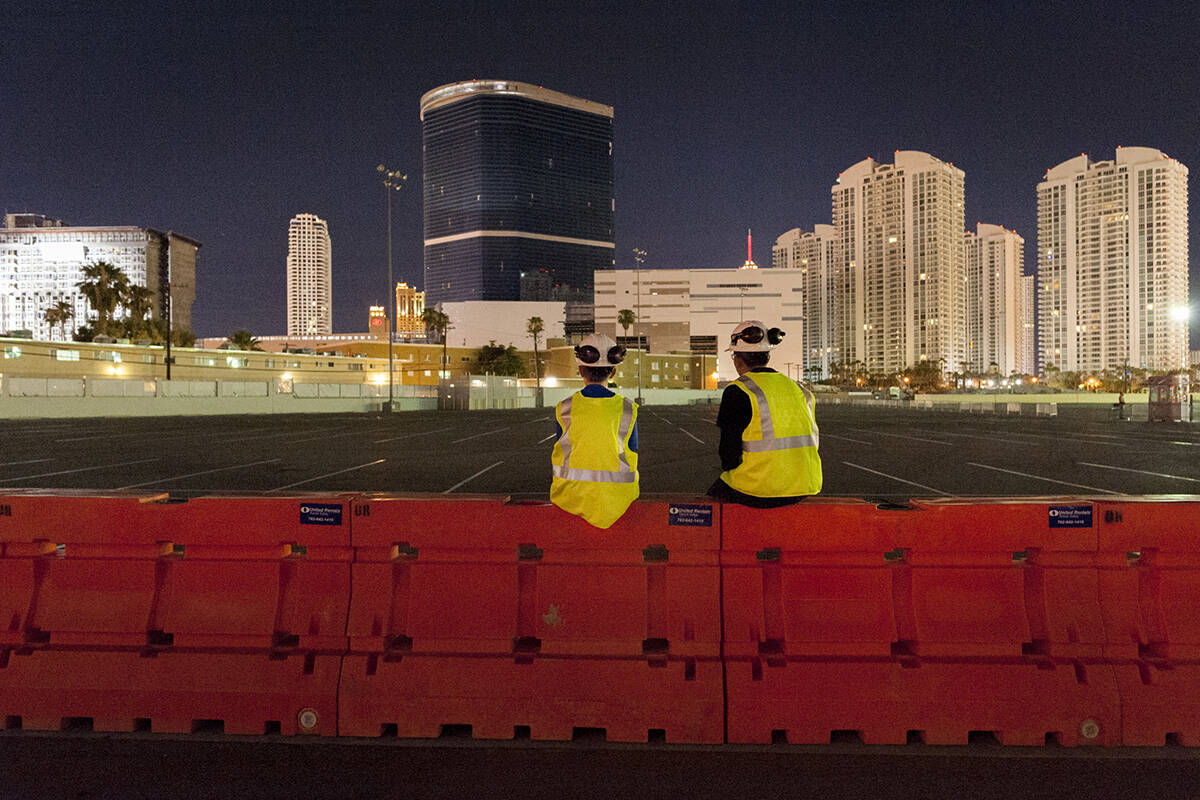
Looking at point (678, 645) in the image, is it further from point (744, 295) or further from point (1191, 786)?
point (744, 295)

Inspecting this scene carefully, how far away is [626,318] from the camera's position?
142750 millimetres

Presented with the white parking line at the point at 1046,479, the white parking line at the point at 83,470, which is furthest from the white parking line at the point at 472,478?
the white parking line at the point at 1046,479

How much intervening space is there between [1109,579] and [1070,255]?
20280 centimetres

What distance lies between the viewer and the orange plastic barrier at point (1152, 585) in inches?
146

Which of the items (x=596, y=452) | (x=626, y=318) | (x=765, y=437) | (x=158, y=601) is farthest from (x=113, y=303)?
(x=765, y=437)

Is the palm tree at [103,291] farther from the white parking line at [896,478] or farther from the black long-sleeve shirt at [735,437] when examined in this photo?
the black long-sleeve shirt at [735,437]

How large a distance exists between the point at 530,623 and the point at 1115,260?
201914 millimetres

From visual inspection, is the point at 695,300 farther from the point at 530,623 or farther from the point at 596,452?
the point at 530,623

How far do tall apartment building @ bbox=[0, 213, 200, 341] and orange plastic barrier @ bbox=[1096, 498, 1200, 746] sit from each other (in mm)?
193854

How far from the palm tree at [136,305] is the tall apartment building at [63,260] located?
7285cm

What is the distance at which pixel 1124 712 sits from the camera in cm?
362

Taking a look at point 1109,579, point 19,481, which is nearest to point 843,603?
point 1109,579

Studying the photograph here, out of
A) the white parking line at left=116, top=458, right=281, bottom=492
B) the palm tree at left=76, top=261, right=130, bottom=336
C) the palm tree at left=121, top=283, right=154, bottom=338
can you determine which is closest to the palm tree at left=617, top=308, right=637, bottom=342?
the palm tree at left=121, top=283, right=154, bottom=338

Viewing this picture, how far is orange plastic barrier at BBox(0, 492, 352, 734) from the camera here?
12.5ft
